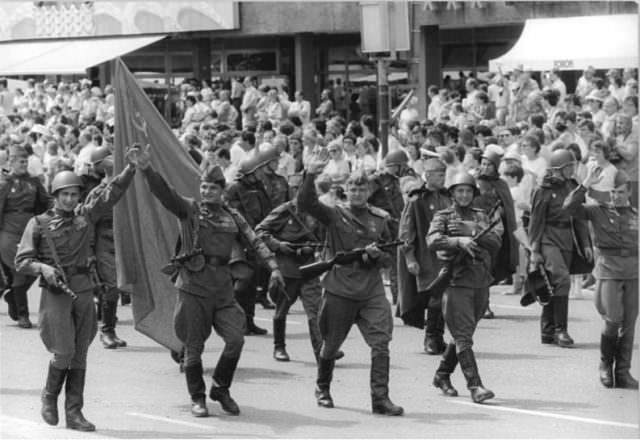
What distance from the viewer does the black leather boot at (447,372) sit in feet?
37.6

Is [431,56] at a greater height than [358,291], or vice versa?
[431,56]

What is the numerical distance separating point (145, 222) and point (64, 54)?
23.0 meters

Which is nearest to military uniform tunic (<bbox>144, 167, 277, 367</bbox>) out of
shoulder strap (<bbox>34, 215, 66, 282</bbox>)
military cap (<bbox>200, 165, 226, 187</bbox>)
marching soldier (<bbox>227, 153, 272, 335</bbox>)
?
military cap (<bbox>200, 165, 226, 187</bbox>)

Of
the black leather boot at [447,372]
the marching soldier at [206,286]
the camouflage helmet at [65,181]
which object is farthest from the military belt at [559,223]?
the camouflage helmet at [65,181]

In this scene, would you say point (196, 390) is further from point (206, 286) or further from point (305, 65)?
point (305, 65)

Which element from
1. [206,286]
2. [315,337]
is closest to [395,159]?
[315,337]

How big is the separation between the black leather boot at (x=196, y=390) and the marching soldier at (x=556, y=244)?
13.1 feet

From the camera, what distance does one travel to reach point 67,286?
34.2 ft

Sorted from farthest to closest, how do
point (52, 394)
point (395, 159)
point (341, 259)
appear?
point (395, 159) < point (341, 259) < point (52, 394)

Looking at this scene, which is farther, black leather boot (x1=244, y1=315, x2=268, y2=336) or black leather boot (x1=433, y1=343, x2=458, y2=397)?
black leather boot (x1=244, y1=315, x2=268, y2=336)

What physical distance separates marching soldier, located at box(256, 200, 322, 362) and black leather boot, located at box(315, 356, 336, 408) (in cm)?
98

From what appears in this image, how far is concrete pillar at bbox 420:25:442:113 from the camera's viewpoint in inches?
1220

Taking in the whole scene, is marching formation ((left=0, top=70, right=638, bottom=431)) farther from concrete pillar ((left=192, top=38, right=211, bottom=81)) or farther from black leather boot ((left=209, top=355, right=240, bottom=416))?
concrete pillar ((left=192, top=38, right=211, bottom=81))

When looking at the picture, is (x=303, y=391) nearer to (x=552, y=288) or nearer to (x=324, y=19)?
(x=552, y=288)
